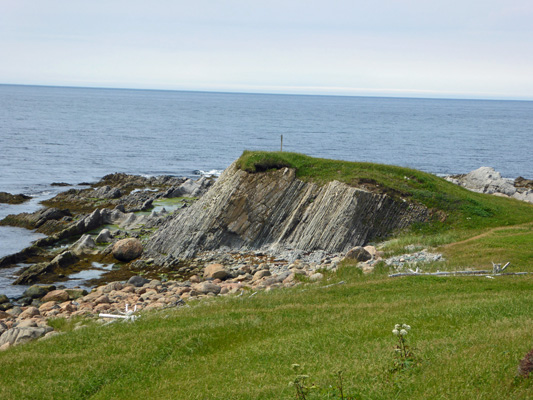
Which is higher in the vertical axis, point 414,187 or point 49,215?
point 414,187

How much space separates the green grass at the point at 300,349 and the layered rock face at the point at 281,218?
14224mm

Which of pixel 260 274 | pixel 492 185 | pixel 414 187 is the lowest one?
pixel 260 274

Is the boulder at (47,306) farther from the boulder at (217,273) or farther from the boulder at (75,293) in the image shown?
the boulder at (217,273)

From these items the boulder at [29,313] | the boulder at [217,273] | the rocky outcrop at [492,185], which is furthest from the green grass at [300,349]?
the rocky outcrop at [492,185]

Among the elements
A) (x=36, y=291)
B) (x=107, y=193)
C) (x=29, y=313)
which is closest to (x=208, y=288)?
(x=29, y=313)

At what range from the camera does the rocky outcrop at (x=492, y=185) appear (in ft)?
192

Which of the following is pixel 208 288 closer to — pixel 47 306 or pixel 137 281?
pixel 137 281

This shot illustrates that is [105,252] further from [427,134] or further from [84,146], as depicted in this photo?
[427,134]

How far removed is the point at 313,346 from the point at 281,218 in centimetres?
2326

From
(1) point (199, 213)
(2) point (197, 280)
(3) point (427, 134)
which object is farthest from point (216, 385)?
(3) point (427, 134)

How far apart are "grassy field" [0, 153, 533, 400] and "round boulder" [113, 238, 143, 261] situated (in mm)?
15775

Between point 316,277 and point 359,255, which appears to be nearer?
point 316,277

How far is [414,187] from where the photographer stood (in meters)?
39.7

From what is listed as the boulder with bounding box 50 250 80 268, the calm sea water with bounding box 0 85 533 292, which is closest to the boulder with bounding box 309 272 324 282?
the boulder with bounding box 50 250 80 268
